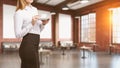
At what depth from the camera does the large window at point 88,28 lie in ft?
49.4

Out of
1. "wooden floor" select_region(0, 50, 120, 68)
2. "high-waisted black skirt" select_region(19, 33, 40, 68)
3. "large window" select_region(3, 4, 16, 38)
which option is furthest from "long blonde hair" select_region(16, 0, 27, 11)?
"large window" select_region(3, 4, 16, 38)

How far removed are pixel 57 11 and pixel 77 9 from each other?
6.72 ft

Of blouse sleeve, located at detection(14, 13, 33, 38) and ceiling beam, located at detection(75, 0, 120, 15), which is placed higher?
ceiling beam, located at detection(75, 0, 120, 15)

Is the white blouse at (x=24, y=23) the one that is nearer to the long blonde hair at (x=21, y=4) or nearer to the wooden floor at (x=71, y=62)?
the long blonde hair at (x=21, y=4)

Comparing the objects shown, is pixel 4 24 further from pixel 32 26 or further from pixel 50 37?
pixel 32 26

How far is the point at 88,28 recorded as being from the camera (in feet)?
52.2

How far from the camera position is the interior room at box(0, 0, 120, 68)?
40.8 ft

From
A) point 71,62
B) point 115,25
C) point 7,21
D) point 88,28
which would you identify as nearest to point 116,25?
point 115,25

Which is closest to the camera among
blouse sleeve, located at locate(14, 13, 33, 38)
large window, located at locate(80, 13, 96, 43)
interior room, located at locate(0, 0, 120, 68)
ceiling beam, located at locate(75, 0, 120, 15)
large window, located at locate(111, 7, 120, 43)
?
blouse sleeve, located at locate(14, 13, 33, 38)

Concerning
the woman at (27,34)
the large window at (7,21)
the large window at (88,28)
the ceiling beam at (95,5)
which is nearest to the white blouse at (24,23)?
the woman at (27,34)

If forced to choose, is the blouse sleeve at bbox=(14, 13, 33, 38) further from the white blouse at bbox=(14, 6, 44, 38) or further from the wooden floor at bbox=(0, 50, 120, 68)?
the wooden floor at bbox=(0, 50, 120, 68)

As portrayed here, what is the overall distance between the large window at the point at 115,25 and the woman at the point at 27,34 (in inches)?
469

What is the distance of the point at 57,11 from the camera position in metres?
16.0

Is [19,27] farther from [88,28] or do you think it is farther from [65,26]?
[65,26]
